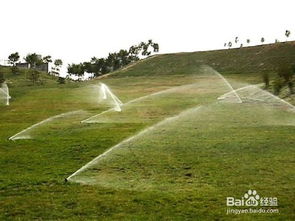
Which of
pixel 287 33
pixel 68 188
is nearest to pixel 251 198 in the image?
pixel 68 188

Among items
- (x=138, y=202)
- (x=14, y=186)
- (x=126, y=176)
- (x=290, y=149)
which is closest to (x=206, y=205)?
(x=138, y=202)

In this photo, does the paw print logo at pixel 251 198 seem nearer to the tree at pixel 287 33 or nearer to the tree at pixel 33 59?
the tree at pixel 287 33

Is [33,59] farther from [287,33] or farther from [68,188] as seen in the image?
[68,188]

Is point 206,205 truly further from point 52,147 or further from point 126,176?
point 52,147

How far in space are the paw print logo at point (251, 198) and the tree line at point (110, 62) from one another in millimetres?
129887

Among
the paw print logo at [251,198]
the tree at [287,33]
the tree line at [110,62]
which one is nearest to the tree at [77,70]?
the tree line at [110,62]

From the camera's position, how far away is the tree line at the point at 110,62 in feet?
466

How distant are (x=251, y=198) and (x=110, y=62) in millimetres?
131881

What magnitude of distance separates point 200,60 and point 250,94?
2487 inches

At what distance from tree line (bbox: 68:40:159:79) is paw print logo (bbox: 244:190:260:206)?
5114 inches

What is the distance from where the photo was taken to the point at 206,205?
13.5m

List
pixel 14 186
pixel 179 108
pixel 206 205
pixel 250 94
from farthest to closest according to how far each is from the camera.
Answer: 1. pixel 250 94
2. pixel 179 108
3. pixel 14 186
4. pixel 206 205

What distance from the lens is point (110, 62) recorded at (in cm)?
14338

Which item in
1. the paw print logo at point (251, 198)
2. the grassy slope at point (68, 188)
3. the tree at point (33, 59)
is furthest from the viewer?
the tree at point (33, 59)
